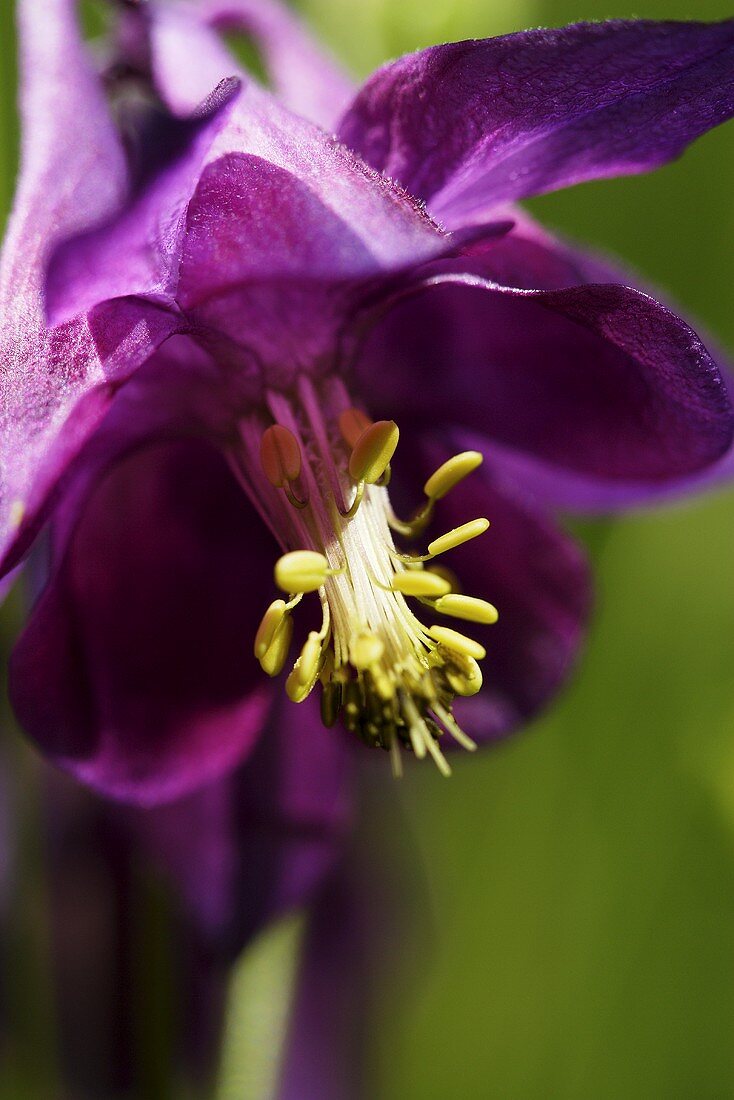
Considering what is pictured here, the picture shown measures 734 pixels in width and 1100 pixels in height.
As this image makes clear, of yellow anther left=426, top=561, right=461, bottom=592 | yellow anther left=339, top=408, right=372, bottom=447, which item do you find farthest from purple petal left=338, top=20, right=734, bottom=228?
yellow anther left=426, top=561, right=461, bottom=592

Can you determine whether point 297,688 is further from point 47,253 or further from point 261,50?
point 261,50

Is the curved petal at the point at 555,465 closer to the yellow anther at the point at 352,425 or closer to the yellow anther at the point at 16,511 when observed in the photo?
the yellow anther at the point at 352,425

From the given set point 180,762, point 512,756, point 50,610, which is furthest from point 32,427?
point 512,756

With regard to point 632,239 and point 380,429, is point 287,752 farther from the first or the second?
point 632,239

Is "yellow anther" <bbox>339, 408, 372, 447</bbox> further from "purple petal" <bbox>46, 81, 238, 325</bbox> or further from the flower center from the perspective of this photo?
"purple petal" <bbox>46, 81, 238, 325</bbox>

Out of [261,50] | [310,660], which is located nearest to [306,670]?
[310,660]

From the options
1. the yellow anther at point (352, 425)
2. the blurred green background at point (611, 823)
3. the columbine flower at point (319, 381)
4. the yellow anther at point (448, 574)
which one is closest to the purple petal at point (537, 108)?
the columbine flower at point (319, 381)
